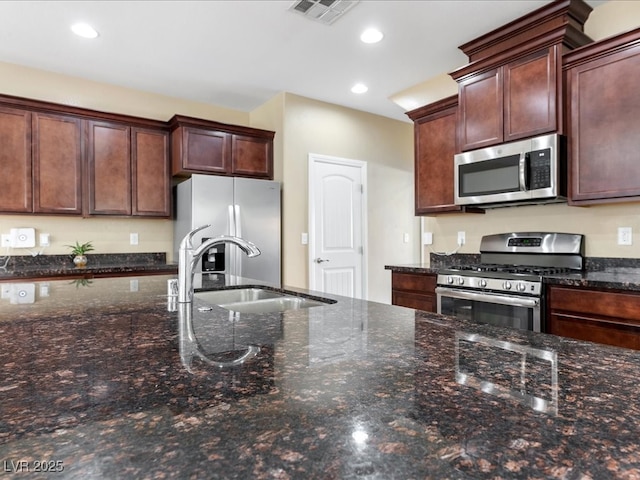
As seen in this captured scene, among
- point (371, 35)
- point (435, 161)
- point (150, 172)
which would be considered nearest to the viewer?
point (371, 35)

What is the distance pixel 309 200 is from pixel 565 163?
2467 millimetres

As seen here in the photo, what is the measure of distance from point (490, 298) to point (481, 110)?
1.41 meters

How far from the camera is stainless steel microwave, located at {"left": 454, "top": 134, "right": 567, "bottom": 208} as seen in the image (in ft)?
8.61

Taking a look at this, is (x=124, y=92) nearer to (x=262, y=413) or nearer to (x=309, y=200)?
(x=309, y=200)

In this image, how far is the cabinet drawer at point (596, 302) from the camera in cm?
201

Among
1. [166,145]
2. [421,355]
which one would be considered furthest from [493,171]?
[166,145]

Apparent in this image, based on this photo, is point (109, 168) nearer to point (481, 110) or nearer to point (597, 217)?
point (481, 110)

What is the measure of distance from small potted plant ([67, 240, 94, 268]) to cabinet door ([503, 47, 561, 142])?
366 centimetres

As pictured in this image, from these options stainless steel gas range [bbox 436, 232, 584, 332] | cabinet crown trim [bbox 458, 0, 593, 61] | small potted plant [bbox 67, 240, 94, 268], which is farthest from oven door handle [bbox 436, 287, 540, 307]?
small potted plant [bbox 67, 240, 94, 268]

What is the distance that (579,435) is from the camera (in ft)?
1.51

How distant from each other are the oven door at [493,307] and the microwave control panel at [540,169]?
781 mm

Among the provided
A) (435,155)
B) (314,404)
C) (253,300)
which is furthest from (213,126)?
(314,404)

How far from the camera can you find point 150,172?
401cm

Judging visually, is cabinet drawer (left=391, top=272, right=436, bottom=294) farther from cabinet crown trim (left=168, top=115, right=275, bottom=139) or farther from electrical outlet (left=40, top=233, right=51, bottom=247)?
electrical outlet (left=40, top=233, right=51, bottom=247)
